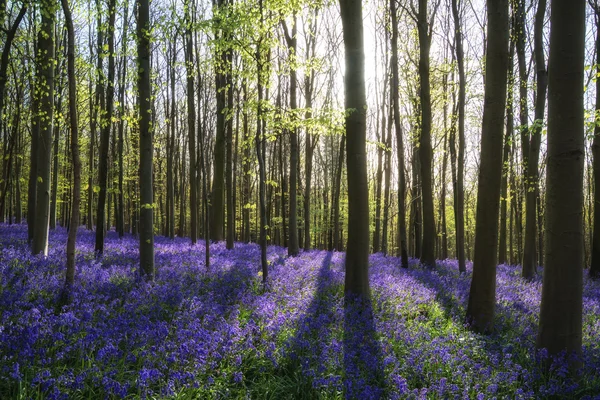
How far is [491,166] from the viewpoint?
6922mm

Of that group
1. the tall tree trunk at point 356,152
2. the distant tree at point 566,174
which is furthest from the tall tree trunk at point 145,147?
the distant tree at point 566,174

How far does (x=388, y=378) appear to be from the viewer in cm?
459

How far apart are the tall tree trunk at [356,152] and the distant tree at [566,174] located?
3.24 m

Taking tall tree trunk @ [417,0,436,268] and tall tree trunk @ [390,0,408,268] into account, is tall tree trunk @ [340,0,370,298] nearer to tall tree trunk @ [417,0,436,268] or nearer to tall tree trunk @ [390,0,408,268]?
tall tree trunk @ [417,0,436,268]

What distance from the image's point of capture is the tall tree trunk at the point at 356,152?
25.3ft

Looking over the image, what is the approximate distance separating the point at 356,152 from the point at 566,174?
357 cm

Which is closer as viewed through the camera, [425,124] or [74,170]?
[74,170]

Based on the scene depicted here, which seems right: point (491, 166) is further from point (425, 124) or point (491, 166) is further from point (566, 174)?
point (425, 124)

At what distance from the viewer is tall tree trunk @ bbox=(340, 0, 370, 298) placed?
7.72m

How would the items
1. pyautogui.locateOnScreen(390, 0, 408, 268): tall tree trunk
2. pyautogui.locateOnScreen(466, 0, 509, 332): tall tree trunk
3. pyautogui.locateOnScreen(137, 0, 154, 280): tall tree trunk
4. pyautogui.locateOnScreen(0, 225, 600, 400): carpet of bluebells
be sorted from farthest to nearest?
1. pyautogui.locateOnScreen(390, 0, 408, 268): tall tree trunk
2. pyautogui.locateOnScreen(137, 0, 154, 280): tall tree trunk
3. pyautogui.locateOnScreen(466, 0, 509, 332): tall tree trunk
4. pyautogui.locateOnScreen(0, 225, 600, 400): carpet of bluebells

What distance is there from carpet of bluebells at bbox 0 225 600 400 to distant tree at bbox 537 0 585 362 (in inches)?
22.0

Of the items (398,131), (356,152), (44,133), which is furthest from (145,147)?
(398,131)

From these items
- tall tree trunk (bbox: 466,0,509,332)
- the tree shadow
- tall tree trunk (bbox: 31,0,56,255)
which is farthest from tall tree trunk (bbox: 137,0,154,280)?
tall tree trunk (bbox: 466,0,509,332)

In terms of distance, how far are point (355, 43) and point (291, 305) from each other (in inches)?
198
